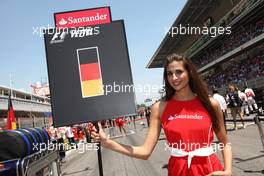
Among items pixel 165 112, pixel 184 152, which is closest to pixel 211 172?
pixel 184 152

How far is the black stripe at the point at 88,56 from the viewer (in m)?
3.19

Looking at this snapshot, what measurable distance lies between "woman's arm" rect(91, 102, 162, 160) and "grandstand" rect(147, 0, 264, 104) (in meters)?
18.6

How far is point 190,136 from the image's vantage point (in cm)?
228

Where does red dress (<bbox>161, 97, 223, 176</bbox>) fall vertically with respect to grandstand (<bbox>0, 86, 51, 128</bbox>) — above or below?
below

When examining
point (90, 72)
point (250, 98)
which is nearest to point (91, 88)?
point (90, 72)

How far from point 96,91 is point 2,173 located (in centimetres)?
145

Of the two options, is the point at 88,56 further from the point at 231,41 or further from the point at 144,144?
the point at 231,41

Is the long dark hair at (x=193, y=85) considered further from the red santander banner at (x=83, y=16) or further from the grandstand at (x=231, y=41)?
the grandstand at (x=231, y=41)

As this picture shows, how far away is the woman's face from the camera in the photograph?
243cm

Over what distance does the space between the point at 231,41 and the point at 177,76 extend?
34.5 meters

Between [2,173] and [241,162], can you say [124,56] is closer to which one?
[2,173]

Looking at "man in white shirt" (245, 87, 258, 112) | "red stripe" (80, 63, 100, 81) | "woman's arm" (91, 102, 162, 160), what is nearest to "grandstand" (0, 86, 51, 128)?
"man in white shirt" (245, 87, 258, 112)

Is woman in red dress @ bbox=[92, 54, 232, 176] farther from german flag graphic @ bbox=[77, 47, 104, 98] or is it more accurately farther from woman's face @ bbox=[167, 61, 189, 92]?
german flag graphic @ bbox=[77, 47, 104, 98]

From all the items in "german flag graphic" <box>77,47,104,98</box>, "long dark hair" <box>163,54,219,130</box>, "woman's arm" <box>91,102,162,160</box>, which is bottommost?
"woman's arm" <box>91,102,162,160</box>
